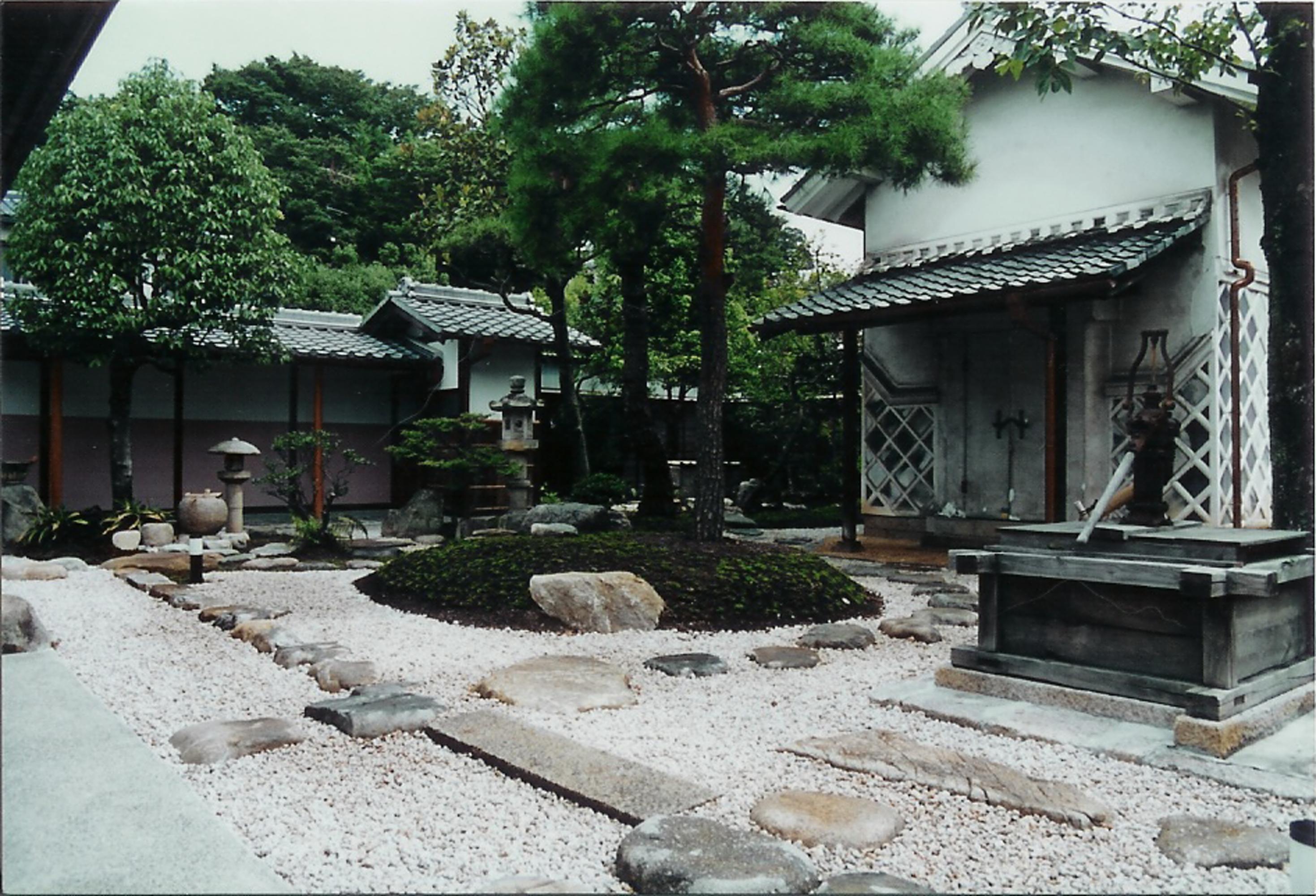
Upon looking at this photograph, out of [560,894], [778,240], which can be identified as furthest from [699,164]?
[778,240]

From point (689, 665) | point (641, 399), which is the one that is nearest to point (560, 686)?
point (689, 665)

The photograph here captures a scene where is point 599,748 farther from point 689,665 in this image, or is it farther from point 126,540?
point 126,540

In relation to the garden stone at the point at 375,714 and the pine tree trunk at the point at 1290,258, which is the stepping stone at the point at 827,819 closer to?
the garden stone at the point at 375,714

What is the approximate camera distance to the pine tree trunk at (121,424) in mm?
10945

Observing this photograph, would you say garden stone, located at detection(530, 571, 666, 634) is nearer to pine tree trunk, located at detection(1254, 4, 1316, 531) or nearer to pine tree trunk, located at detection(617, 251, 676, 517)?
pine tree trunk, located at detection(1254, 4, 1316, 531)

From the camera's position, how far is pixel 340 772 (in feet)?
10.3

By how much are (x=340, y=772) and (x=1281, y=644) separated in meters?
3.87

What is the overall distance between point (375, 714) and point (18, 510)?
336 inches

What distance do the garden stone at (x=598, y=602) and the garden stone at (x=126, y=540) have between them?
593 centimetres

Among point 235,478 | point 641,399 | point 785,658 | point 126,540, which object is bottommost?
point 785,658

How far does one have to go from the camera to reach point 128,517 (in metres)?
10.1

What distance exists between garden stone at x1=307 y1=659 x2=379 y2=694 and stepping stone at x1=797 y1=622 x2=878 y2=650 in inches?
97.0

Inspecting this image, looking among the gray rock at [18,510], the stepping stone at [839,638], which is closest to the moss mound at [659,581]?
the stepping stone at [839,638]

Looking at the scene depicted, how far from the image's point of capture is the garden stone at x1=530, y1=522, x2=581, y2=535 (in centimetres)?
988
